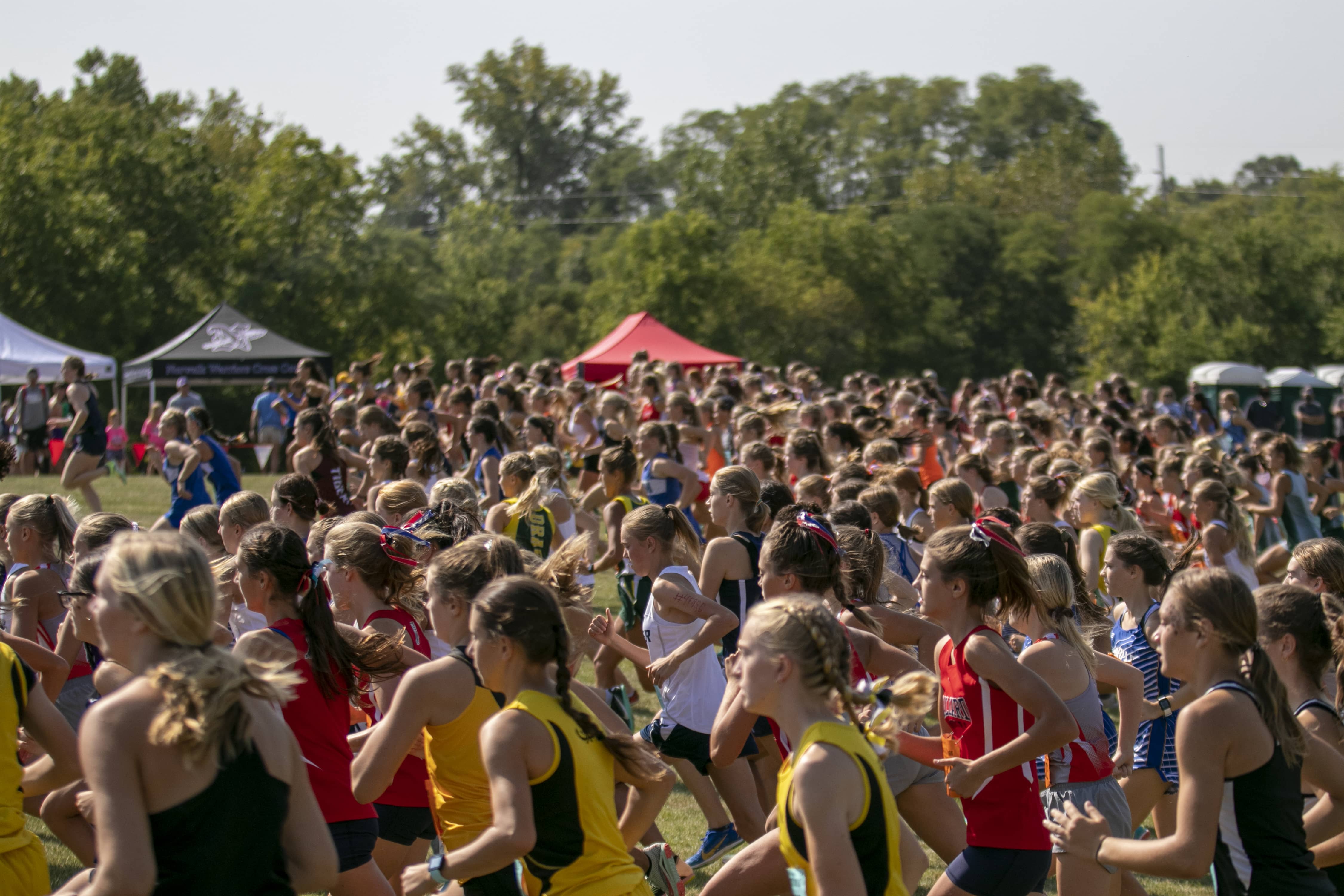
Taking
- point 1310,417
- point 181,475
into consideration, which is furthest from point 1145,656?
point 1310,417

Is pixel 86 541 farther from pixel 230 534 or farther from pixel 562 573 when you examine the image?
pixel 562 573

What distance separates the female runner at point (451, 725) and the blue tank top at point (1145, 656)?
2762mm

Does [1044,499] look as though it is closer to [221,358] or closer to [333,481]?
[333,481]

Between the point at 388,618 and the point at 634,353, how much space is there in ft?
66.0

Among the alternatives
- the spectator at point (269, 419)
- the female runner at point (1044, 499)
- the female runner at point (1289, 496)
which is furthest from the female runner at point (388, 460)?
the spectator at point (269, 419)

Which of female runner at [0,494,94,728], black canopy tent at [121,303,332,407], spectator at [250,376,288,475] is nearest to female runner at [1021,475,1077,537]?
female runner at [0,494,94,728]

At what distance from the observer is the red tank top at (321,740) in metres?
3.64

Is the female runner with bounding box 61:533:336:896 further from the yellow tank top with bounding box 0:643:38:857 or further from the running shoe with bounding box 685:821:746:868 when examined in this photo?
the running shoe with bounding box 685:821:746:868

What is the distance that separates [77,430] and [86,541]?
9.97 metres

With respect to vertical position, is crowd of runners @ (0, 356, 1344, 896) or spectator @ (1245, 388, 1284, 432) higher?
crowd of runners @ (0, 356, 1344, 896)

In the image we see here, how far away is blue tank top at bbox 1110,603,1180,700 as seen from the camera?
500cm

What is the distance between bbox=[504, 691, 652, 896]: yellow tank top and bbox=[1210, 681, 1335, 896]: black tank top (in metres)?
1.48

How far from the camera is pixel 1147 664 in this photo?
5.07m

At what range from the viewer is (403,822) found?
4.23m
